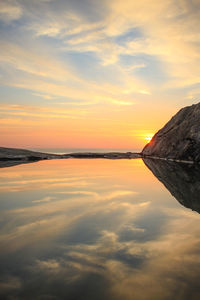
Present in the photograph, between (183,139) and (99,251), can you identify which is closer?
(99,251)

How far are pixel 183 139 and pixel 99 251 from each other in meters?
27.2

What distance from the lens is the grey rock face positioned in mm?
25719

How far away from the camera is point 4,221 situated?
4781 millimetres

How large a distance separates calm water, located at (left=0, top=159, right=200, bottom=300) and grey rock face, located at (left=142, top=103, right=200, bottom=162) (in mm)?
21405

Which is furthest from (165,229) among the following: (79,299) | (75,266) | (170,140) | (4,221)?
(170,140)

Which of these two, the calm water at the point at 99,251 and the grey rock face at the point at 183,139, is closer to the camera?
the calm water at the point at 99,251

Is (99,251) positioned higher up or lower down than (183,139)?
lower down

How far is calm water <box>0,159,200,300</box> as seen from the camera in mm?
2525

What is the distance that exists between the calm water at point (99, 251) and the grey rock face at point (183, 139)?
70.2ft

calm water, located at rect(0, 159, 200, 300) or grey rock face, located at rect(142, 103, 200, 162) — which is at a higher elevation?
grey rock face, located at rect(142, 103, 200, 162)

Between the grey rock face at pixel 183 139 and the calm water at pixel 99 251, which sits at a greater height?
the grey rock face at pixel 183 139

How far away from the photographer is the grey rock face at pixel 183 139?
25.7 meters

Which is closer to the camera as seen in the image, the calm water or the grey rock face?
the calm water

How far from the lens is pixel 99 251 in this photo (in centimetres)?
341
